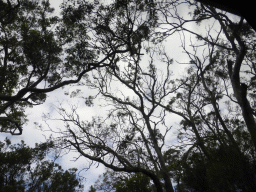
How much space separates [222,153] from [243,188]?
0.93 metres

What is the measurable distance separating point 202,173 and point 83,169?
5.14 meters

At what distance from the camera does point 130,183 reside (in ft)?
26.0

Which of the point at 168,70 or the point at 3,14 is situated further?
the point at 168,70

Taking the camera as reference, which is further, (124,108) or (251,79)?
(251,79)

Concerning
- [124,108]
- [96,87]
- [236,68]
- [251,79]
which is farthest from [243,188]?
[251,79]

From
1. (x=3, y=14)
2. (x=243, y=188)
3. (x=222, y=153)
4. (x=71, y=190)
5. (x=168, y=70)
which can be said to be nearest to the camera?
(x=243, y=188)

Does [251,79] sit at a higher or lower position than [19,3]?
lower

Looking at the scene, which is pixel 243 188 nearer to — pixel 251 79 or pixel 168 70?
pixel 168 70

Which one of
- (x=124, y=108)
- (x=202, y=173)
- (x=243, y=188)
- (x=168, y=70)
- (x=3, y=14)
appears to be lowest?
(x=243, y=188)

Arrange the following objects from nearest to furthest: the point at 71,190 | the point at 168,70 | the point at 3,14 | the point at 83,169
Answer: the point at 83,169 < the point at 3,14 < the point at 168,70 < the point at 71,190

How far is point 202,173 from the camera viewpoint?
6.39m

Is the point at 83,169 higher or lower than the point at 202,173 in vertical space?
higher

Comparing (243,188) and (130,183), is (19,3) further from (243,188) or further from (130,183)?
(243,188)

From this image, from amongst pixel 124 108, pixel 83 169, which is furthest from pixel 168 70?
pixel 83 169
